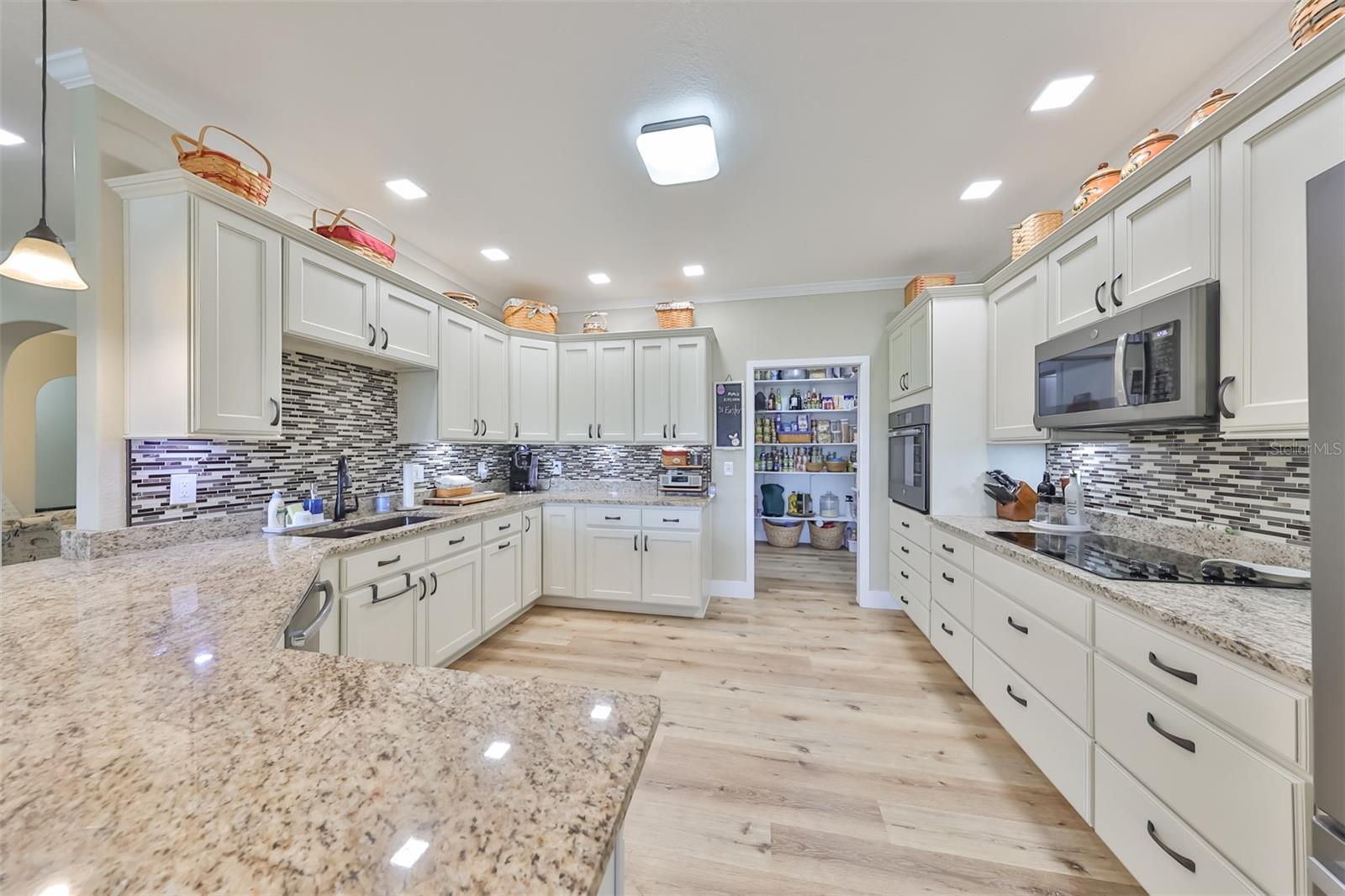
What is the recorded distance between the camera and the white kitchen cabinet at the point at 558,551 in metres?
3.54

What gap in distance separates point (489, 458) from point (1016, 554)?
3678 mm

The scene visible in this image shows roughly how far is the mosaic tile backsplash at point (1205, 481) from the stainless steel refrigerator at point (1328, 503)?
57cm

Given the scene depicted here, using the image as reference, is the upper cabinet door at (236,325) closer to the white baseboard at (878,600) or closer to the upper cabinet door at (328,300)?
the upper cabinet door at (328,300)

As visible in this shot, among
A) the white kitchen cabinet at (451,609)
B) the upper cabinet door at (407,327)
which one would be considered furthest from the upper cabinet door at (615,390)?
the white kitchen cabinet at (451,609)

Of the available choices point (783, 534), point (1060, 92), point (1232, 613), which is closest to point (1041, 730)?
point (1232, 613)

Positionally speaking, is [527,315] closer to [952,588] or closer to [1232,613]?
[952,588]

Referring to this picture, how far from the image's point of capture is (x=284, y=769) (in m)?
0.53

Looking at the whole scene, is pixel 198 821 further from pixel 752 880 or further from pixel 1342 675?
pixel 1342 675

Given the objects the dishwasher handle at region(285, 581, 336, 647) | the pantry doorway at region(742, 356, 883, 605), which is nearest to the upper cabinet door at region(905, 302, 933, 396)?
the pantry doorway at region(742, 356, 883, 605)

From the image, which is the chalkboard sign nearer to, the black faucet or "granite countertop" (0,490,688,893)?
the black faucet

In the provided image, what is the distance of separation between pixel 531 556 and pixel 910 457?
110 inches

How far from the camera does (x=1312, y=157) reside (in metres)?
1.15

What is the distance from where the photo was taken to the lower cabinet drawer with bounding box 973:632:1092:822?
1493 millimetres

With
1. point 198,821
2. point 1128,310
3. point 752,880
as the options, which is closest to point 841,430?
point 1128,310
